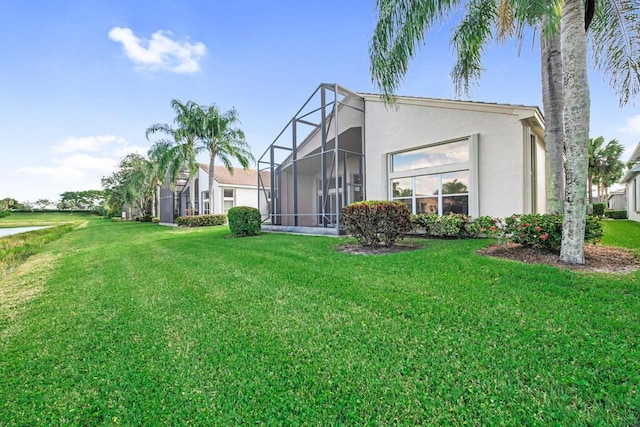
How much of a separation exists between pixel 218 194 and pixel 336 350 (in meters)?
24.1

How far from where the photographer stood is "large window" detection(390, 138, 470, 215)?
9547 millimetres

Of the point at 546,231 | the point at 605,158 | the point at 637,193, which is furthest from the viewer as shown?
the point at 605,158

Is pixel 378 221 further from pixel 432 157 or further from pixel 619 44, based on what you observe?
pixel 619 44

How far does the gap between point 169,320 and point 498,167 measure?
31.0 feet

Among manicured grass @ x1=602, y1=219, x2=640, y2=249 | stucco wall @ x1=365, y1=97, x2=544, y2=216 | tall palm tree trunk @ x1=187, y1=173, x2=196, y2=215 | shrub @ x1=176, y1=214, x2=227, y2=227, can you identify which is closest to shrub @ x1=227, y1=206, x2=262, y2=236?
stucco wall @ x1=365, y1=97, x2=544, y2=216

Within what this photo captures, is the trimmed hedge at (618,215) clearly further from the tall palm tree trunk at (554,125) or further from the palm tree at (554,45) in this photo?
the tall palm tree trunk at (554,125)

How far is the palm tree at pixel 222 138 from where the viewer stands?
67.7 ft

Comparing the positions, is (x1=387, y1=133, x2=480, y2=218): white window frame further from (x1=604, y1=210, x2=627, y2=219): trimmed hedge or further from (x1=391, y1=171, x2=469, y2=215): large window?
(x1=604, y1=210, x2=627, y2=219): trimmed hedge

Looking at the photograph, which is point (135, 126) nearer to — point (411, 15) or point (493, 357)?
point (411, 15)

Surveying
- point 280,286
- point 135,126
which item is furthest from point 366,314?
point 135,126

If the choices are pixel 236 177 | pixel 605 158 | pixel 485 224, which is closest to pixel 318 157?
pixel 485 224

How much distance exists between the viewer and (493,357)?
251 cm

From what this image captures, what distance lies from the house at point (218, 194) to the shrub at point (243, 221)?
948cm

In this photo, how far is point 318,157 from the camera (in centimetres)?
1625
